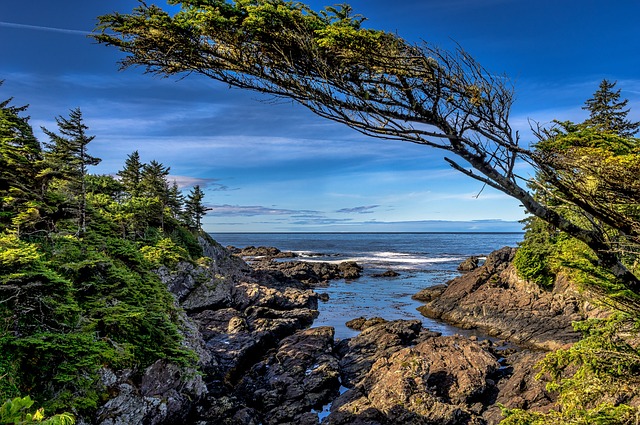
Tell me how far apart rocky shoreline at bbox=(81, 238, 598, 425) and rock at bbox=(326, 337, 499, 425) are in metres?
0.04

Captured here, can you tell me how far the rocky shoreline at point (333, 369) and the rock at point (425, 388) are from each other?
0.15 feet

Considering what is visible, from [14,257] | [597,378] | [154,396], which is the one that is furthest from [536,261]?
[14,257]

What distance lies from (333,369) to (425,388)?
15.9 feet

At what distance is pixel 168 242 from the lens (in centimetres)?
2795

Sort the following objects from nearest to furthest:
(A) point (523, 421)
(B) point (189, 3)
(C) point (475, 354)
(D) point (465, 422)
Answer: (B) point (189, 3) → (A) point (523, 421) → (D) point (465, 422) → (C) point (475, 354)

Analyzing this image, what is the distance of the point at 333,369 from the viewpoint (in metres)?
17.8

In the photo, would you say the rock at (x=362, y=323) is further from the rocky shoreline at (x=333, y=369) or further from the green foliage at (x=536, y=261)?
the green foliage at (x=536, y=261)

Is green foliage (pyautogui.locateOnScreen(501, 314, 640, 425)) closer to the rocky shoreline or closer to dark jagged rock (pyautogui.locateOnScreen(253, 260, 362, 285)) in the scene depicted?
the rocky shoreline

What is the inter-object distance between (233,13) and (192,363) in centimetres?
1287

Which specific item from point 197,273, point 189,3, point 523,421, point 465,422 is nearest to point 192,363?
point 465,422

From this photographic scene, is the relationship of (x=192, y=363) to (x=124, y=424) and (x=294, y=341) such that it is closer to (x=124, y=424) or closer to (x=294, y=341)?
(x=124, y=424)

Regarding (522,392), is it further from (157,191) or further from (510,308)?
(157,191)

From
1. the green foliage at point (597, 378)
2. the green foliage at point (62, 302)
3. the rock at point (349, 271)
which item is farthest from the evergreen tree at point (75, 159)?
the rock at point (349, 271)

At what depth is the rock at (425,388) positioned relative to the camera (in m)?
13.4
